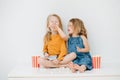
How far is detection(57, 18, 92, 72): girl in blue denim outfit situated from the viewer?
1.66m

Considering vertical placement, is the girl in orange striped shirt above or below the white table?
above

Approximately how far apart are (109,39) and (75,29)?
0.98 feet

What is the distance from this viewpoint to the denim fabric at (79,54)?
166 cm

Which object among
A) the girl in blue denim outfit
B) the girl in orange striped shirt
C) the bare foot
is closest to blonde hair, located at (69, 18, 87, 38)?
the girl in blue denim outfit

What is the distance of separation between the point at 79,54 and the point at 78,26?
0.62 feet

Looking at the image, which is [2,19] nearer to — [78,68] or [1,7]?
[1,7]

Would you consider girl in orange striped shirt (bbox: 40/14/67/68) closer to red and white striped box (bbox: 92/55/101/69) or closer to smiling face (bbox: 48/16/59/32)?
smiling face (bbox: 48/16/59/32)

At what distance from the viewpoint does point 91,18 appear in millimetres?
1838

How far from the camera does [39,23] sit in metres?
1.83

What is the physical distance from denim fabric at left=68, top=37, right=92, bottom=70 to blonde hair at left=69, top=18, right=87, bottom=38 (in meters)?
0.05

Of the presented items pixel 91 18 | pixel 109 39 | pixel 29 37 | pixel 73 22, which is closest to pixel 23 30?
pixel 29 37

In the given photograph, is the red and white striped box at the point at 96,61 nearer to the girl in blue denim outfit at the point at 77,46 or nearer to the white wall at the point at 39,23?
the girl in blue denim outfit at the point at 77,46

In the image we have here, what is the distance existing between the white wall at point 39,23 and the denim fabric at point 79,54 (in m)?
0.15

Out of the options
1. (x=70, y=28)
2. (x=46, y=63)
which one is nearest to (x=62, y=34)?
(x=70, y=28)
